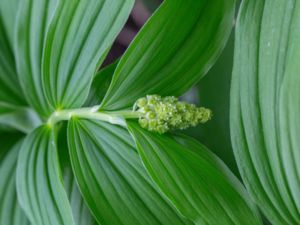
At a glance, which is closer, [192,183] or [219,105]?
[192,183]

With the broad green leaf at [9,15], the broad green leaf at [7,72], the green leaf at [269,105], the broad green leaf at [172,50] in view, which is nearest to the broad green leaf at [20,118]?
the broad green leaf at [7,72]

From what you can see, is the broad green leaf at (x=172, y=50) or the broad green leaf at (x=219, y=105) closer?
the broad green leaf at (x=172, y=50)

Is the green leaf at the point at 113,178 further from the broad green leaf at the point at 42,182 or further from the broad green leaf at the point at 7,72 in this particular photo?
the broad green leaf at the point at 7,72

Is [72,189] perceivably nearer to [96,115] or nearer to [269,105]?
[96,115]

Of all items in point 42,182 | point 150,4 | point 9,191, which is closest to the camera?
point 42,182

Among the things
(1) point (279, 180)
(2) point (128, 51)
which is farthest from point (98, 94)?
(1) point (279, 180)

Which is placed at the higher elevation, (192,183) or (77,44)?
(77,44)

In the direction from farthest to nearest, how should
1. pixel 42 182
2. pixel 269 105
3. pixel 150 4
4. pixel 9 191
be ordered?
1. pixel 150 4
2. pixel 9 191
3. pixel 42 182
4. pixel 269 105

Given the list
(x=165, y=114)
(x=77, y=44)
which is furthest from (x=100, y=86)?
(x=165, y=114)
